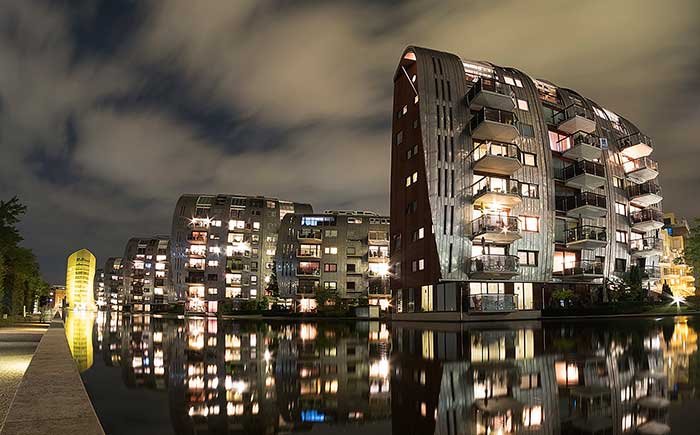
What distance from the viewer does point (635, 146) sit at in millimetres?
63188

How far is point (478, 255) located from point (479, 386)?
3782 cm

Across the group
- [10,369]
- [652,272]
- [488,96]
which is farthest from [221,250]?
[10,369]

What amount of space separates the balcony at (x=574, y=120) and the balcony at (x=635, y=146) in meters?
8.58

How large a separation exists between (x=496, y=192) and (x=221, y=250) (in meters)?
81.8

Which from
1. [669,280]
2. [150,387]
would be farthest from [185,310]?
[669,280]

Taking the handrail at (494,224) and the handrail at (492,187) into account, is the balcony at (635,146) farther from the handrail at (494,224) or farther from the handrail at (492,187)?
the handrail at (494,224)

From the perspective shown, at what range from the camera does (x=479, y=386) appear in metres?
9.40

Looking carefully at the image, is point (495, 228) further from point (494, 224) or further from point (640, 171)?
point (640, 171)

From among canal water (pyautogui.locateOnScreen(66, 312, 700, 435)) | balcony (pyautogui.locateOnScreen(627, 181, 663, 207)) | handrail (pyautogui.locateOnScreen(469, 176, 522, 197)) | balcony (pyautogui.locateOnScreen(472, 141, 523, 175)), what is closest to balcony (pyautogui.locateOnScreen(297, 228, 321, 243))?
balcony (pyautogui.locateOnScreen(472, 141, 523, 175))

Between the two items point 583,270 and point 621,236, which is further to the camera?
point 621,236

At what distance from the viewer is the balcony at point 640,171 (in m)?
63.3

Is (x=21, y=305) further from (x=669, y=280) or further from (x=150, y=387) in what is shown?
(x=669, y=280)

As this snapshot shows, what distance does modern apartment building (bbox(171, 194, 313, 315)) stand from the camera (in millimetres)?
113875

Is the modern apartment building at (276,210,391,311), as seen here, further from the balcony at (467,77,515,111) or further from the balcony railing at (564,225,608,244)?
the balcony at (467,77,515,111)
